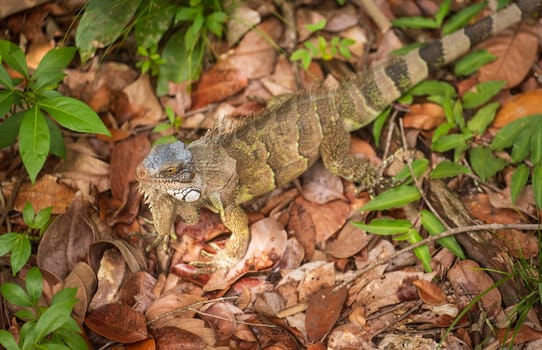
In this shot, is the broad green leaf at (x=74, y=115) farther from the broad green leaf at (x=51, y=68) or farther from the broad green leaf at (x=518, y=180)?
the broad green leaf at (x=518, y=180)

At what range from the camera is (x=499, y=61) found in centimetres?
449

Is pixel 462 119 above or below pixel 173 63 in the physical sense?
below

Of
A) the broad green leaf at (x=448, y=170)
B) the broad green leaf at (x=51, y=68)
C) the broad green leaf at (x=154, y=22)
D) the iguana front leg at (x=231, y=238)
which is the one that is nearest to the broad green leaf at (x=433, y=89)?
the broad green leaf at (x=448, y=170)

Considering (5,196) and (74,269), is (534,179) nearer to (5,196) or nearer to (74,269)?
(74,269)

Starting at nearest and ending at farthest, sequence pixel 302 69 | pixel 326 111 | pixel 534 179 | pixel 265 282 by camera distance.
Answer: pixel 534 179 → pixel 265 282 → pixel 326 111 → pixel 302 69

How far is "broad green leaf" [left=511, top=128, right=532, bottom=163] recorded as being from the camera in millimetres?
3869

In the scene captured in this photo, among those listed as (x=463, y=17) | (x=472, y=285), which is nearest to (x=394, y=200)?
(x=472, y=285)

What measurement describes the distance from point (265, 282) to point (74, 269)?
1.46 meters

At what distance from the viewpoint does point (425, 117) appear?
14.5 feet

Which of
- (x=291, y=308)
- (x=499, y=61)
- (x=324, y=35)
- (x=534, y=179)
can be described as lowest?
(x=291, y=308)

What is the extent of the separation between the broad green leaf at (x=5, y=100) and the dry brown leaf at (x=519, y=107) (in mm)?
3745

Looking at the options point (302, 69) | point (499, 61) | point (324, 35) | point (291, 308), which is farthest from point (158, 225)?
point (499, 61)

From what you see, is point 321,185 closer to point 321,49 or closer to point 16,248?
point 321,49

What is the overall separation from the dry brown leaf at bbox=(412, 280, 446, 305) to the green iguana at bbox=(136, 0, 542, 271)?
97 cm
